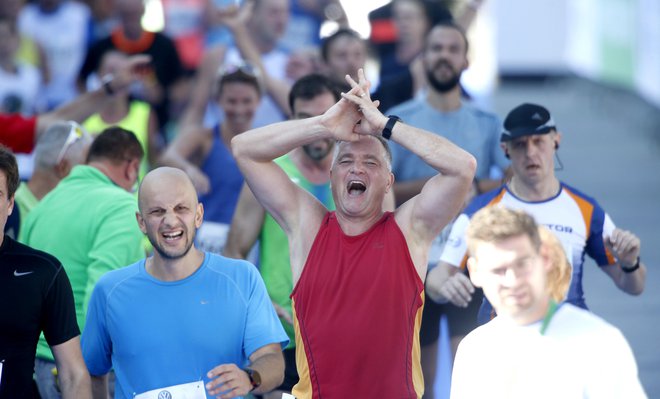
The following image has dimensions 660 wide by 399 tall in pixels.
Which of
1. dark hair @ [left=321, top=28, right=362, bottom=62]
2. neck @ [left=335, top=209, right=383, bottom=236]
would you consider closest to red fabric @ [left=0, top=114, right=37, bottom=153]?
dark hair @ [left=321, top=28, right=362, bottom=62]

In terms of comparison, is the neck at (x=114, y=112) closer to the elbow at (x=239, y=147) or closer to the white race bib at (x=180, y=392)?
the elbow at (x=239, y=147)

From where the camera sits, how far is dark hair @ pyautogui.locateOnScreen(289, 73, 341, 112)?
646 cm

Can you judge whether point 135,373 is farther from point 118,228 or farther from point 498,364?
point 498,364

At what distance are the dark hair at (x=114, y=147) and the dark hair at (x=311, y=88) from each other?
40.9 inches

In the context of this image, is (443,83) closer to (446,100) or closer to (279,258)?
(446,100)

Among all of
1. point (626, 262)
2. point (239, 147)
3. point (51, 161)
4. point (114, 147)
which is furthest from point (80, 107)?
point (626, 262)

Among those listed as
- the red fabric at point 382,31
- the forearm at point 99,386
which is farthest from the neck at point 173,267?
the red fabric at point 382,31

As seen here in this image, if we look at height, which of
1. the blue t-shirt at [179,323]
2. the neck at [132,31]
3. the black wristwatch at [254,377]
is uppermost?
the neck at [132,31]

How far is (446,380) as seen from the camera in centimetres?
691

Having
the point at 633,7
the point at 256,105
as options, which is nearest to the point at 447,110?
the point at 256,105

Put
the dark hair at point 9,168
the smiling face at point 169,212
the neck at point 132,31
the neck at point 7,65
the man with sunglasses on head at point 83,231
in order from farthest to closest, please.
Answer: the neck at point 132,31, the neck at point 7,65, the man with sunglasses on head at point 83,231, the smiling face at point 169,212, the dark hair at point 9,168

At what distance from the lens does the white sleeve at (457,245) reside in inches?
226

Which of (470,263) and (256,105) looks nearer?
(470,263)

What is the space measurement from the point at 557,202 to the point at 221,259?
1897mm
